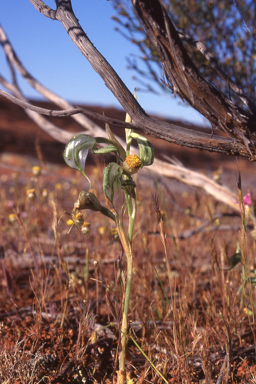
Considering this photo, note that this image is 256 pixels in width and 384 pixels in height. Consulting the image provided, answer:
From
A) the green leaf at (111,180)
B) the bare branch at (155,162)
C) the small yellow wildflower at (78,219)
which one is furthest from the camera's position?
the bare branch at (155,162)

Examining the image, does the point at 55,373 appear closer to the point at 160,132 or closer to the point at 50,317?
the point at 50,317

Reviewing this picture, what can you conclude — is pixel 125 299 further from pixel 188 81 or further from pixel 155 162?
pixel 155 162

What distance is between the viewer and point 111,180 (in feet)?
2.92

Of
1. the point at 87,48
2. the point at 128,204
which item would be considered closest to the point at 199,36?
the point at 87,48

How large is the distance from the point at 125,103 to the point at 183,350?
2.73ft

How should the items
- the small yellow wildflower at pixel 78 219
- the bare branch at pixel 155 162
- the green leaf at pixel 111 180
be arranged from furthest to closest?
the bare branch at pixel 155 162 → the small yellow wildflower at pixel 78 219 → the green leaf at pixel 111 180

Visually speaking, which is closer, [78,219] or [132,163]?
[132,163]

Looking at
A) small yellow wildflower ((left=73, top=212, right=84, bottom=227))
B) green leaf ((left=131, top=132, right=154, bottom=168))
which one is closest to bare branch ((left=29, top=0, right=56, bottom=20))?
green leaf ((left=131, top=132, right=154, bottom=168))

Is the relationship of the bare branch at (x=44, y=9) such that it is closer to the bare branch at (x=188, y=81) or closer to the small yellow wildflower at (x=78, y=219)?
the bare branch at (x=188, y=81)

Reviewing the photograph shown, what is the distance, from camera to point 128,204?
38.6 inches

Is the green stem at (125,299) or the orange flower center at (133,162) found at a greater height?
the orange flower center at (133,162)

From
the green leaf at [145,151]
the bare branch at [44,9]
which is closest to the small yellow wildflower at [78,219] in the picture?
the green leaf at [145,151]

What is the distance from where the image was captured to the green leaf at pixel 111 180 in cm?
87

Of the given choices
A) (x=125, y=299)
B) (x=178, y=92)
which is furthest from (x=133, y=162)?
(x=125, y=299)
